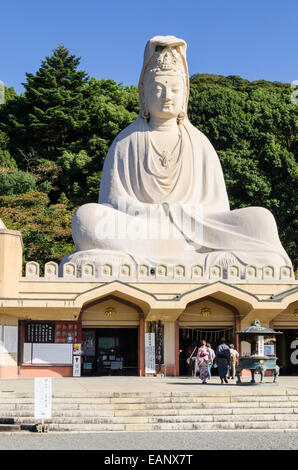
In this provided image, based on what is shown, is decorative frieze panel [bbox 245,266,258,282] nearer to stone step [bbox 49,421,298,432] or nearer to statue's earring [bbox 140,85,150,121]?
statue's earring [bbox 140,85,150,121]

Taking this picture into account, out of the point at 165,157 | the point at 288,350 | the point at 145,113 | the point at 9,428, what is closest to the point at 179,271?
the point at 288,350

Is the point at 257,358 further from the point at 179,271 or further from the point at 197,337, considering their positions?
the point at 197,337

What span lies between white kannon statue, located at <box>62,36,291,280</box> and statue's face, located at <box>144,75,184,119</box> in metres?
0.03

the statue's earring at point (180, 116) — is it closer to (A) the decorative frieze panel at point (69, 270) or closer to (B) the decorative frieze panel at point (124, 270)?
(B) the decorative frieze panel at point (124, 270)

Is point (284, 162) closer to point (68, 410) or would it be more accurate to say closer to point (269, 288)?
point (269, 288)

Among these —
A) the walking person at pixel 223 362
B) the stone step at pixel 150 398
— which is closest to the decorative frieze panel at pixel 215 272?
the walking person at pixel 223 362

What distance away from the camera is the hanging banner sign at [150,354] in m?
21.4

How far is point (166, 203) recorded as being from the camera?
82.0ft

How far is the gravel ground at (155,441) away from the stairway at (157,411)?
1.28ft

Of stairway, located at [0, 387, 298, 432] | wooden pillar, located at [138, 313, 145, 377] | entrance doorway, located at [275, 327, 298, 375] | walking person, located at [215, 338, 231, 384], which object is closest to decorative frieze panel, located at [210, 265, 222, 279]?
wooden pillar, located at [138, 313, 145, 377]

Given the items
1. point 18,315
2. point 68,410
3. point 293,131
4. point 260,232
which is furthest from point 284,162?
point 68,410

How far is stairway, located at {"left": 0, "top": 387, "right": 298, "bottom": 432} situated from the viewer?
12406mm

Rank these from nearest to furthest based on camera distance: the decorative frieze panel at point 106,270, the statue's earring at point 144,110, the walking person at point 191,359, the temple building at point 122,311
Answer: the temple building at point 122,311
the walking person at point 191,359
the decorative frieze panel at point 106,270
the statue's earring at point 144,110

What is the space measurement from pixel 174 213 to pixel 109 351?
5.00m
